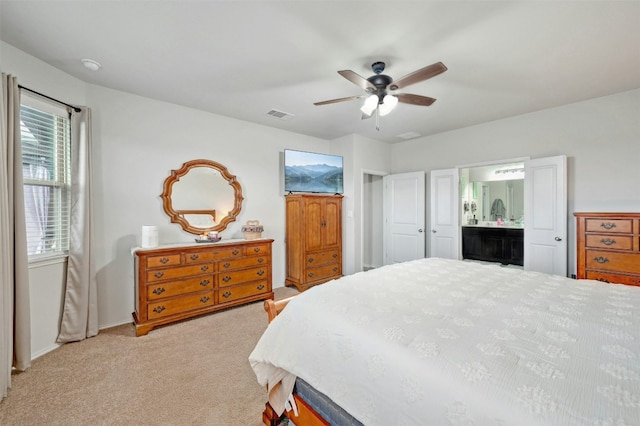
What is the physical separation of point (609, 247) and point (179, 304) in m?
4.75

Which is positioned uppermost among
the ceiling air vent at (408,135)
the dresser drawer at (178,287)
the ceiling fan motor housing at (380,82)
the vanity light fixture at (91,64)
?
the vanity light fixture at (91,64)

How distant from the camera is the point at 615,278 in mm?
2826

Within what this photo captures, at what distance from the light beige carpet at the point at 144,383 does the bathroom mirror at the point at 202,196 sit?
1423 mm

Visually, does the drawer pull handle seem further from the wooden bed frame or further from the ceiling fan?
the wooden bed frame

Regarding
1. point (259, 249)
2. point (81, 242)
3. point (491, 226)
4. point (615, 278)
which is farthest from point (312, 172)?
point (491, 226)

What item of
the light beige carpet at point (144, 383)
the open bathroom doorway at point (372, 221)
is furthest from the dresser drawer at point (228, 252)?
the open bathroom doorway at point (372, 221)

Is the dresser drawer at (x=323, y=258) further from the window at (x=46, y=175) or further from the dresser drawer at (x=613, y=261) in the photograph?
the dresser drawer at (x=613, y=261)

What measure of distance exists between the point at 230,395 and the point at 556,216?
14.0 ft

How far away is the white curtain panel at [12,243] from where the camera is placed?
1935 millimetres

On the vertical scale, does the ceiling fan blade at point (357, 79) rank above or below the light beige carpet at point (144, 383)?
A: above

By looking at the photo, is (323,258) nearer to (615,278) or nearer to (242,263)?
(242,263)

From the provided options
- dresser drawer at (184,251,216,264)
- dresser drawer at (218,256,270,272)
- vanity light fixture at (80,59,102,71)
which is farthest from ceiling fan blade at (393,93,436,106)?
vanity light fixture at (80,59,102,71)

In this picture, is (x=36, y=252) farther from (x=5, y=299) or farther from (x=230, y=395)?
(x=230, y=395)

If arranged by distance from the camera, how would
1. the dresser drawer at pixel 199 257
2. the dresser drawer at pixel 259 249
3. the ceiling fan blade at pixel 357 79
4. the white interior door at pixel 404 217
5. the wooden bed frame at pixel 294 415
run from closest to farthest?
the wooden bed frame at pixel 294 415 → the ceiling fan blade at pixel 357 79 → the dresser drawer at pixel 199 257 → the dresser drawer at pixel 259 249 → the white interior door at pixel 404 217
